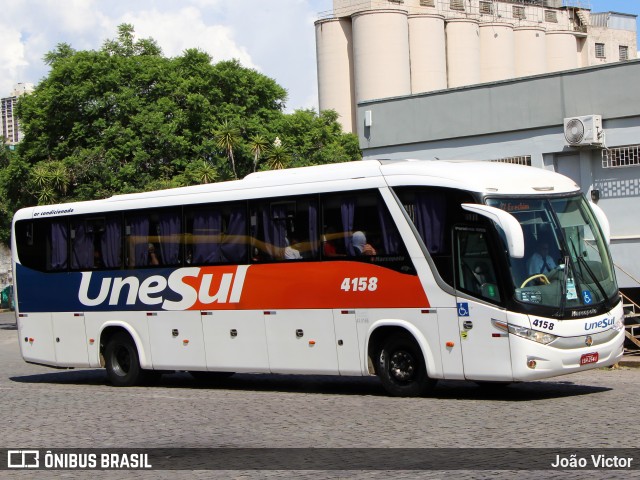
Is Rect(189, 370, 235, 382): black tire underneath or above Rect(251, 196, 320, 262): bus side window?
underneath

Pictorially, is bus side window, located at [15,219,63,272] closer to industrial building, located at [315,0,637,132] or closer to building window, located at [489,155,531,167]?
building window, located at [489,155,531,167]

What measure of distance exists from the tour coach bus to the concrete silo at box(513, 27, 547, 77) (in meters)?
75.9

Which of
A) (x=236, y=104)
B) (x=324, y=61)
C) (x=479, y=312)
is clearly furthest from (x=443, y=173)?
(x=324, y=61)

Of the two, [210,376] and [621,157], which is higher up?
[621,157]

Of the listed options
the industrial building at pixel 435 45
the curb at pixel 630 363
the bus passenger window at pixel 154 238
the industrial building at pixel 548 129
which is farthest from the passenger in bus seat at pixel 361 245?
the industrial building at pixel 435 45

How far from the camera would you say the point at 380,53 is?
78438 mm

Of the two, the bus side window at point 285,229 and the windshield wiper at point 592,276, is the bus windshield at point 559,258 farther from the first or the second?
the bus side window at point 285,229

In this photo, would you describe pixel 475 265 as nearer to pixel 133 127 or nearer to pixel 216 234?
pixel 216 234

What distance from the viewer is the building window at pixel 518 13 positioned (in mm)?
97500

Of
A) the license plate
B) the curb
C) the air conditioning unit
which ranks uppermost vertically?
the air conditioning unit

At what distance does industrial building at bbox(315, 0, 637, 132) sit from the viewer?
78750 millimetres

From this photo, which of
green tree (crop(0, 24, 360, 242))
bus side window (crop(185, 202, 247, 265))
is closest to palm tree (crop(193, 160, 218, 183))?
green tree (crop(0, 24, 360, 242))

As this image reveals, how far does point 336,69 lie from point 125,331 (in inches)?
2532

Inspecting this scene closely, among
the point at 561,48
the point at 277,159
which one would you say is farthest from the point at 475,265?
the point at 561,48
